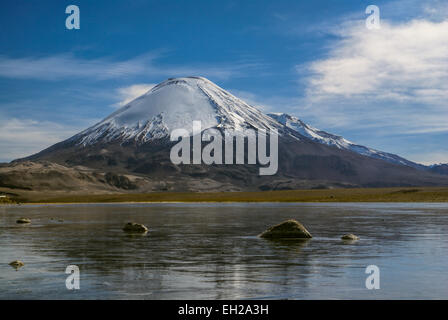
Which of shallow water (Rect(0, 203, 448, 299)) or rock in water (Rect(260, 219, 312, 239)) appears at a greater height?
rock in water (Rect(260, 219, 312, 239))

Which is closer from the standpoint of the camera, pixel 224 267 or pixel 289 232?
pixel 224 267

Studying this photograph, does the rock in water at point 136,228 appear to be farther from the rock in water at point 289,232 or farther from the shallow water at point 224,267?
the rock in water at point 289,232

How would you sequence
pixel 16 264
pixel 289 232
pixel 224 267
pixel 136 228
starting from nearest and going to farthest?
pixel 224 267
pixel 16 264
pixel 289 232
pixel 136 228

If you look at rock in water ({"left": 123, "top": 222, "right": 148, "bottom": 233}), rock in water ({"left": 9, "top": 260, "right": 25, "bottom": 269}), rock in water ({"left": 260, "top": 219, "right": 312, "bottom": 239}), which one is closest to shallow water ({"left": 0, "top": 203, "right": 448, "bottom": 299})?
rock in water ({"left": 9, "top": 260, "right": 25, "bottom": 269})

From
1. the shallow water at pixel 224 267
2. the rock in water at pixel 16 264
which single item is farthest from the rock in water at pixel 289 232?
the rock in water at pixel 16 264

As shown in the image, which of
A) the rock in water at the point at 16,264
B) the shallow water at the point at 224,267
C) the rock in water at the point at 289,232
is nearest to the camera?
the shallow water at the point at 224,267

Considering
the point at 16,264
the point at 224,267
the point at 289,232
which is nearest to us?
the point at 224,267

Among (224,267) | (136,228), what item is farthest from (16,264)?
(136,228)

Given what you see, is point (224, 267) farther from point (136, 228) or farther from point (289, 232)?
point (136, 228)

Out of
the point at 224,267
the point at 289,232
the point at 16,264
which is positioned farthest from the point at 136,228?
the point at 224,267

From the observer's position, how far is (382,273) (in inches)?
834

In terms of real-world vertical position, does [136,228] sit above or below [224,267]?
above

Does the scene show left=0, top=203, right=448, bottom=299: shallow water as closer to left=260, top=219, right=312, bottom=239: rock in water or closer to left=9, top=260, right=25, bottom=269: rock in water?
left=9, top=260, right=25, bottom=269: rock in water
